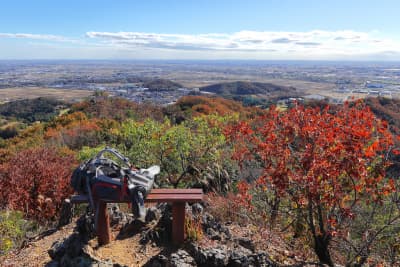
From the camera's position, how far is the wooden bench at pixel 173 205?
5355 mm

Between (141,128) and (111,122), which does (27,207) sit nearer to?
(141,128)

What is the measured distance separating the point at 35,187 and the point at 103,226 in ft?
19.4

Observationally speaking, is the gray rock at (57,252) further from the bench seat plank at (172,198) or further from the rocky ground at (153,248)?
the bench seat plank at (172,198)

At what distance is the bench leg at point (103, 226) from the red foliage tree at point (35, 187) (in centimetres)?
461

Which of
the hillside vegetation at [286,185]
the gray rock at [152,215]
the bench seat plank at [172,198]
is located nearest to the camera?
the bench seat plank at [172,198]

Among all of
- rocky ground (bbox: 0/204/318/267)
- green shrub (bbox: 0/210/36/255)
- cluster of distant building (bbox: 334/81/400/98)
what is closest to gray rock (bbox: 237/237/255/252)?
rocky ground (bbox: 0/204/318/267)

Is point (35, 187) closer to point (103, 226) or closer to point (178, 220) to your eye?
point (103, 226)

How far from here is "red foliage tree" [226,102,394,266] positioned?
17.0ft

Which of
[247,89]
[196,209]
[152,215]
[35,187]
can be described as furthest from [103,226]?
[247,89]

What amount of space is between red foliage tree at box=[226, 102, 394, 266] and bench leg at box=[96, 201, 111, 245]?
2977 millimetres

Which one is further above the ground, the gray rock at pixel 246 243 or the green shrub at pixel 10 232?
the gray rock at pixel 246 243

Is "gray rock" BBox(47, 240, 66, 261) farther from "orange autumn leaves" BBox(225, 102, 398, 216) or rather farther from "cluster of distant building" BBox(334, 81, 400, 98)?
"cluster of distant building" BBox(334, 81, 400, 98)

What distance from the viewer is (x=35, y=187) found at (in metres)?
10.4

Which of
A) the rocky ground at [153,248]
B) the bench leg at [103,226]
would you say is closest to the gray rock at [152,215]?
the rocky ground at [153,248]
